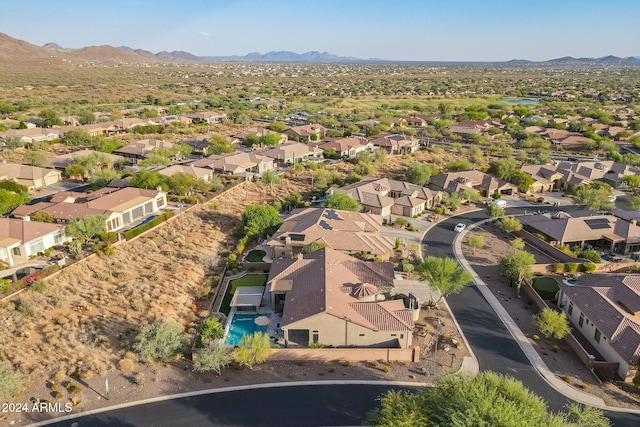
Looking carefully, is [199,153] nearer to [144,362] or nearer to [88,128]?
[88,128]

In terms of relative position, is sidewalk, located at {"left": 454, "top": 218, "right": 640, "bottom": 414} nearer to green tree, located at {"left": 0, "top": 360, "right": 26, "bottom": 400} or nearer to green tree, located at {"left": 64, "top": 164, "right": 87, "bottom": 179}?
green tree, located at {"left": 0, "top": 360, "right": 26, "bottom": 400}

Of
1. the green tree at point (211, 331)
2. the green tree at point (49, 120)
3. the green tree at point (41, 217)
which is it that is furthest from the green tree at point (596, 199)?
the green tree at point (49, 120)

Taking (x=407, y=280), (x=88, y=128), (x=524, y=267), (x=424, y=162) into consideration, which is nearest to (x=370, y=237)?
(x=407, y=280)

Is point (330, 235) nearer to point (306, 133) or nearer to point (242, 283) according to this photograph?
point (242, 283)

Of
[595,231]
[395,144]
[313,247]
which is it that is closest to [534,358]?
[313,247]

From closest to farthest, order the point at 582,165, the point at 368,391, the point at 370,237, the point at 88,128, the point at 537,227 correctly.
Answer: the point at 368,391 → the point at 370,237 → the point at 537,227 → the point at 582,165 → the point at 88,128

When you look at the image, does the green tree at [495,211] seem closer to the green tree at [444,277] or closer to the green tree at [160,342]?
the green tree at [444,277]

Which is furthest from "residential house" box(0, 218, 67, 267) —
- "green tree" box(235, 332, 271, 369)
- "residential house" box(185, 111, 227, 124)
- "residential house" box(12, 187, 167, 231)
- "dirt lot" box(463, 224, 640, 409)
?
"residential house" box(185, 111, 227, 124)
